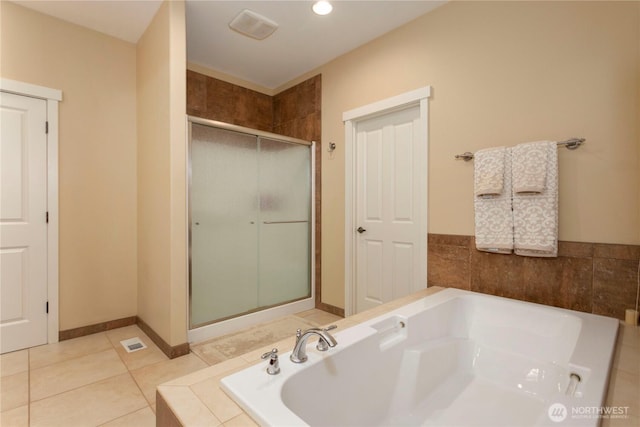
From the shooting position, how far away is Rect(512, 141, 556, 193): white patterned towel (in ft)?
5.94

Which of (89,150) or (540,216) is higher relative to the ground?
(89,150)

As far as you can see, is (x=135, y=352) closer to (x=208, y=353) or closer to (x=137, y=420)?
(x=208, y=353)

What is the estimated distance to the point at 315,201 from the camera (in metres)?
3.37

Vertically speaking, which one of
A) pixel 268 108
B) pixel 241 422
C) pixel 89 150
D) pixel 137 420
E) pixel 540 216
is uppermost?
pixel 268 108

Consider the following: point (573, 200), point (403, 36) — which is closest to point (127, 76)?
point (403, 36)

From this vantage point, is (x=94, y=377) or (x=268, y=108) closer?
(x=94, y=377)

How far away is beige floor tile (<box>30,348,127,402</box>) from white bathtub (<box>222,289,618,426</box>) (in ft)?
4.85

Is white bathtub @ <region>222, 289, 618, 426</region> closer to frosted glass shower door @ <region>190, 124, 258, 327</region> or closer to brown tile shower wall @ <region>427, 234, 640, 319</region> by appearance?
brown tile shower wall @ <region>427, 234, 640, 319</region>

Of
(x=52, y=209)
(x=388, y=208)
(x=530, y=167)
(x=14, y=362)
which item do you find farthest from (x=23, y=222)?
(x=530, y=167)

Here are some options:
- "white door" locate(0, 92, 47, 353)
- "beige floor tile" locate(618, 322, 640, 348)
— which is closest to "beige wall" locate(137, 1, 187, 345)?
"white door" locate(0, 92, 47, 353)

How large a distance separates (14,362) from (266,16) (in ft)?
10.3

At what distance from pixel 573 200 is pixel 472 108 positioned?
0.88m

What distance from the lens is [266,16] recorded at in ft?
8.11

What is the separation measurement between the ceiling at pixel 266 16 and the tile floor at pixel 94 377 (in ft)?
8.58
